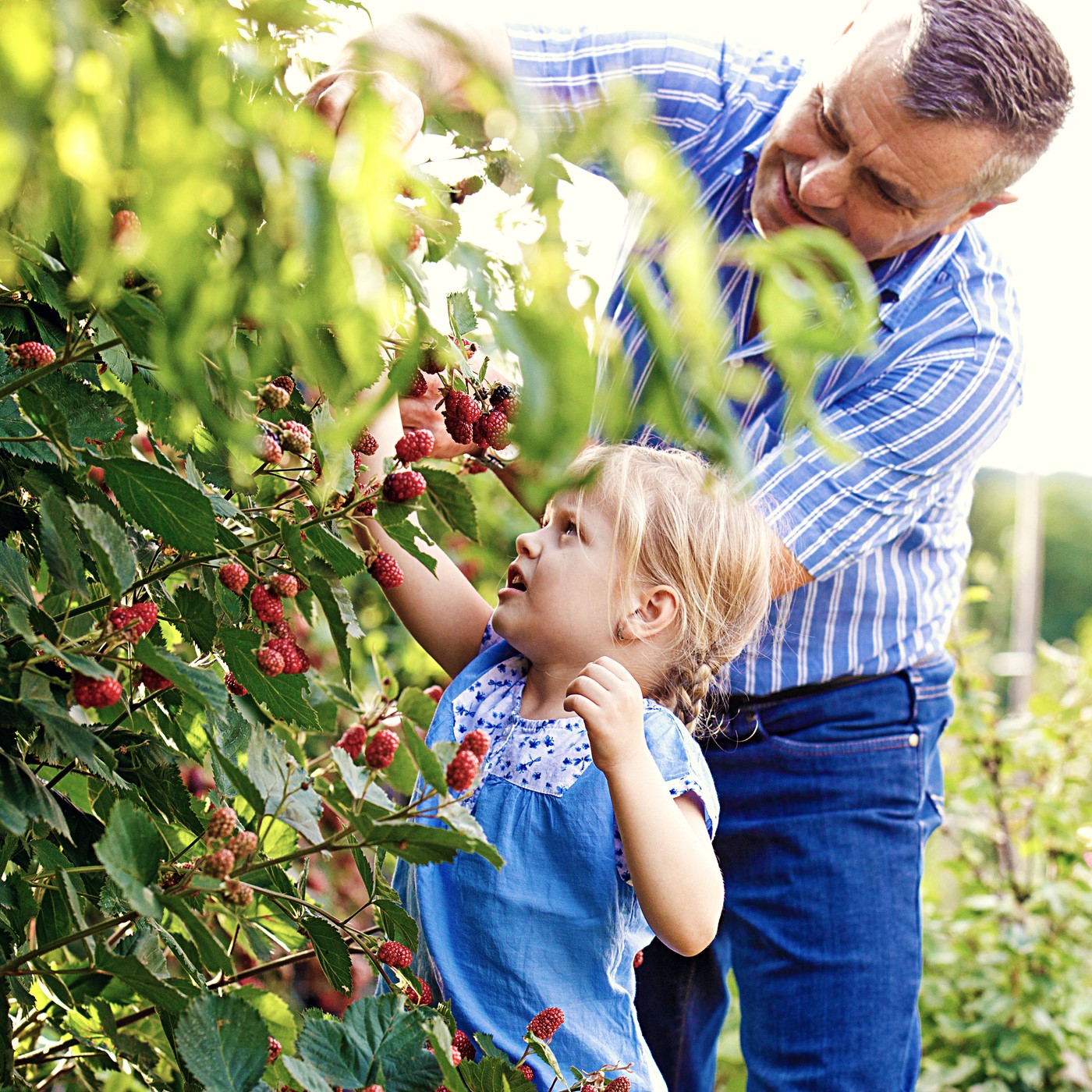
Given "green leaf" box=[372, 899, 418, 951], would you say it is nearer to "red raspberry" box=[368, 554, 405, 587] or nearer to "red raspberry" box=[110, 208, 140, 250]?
"red raspberry" box=[368, 554, 405, 587]

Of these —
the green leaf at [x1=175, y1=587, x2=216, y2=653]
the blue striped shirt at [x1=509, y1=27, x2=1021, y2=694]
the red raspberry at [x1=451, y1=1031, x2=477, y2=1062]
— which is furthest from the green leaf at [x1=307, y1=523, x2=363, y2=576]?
the blue striped shirt at [x1=509, y1=27, x2=1021, y2=694]

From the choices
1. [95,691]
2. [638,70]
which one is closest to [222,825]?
[95,691]

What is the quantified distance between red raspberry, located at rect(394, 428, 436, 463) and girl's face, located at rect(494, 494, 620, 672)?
451mm

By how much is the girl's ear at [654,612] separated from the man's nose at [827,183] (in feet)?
2.22

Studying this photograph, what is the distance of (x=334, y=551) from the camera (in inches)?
38.5

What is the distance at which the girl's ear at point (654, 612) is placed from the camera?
5.14ft

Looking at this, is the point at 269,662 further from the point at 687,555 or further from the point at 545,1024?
the point at 687,555

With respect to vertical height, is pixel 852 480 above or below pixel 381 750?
below

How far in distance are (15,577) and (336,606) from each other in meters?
0.27

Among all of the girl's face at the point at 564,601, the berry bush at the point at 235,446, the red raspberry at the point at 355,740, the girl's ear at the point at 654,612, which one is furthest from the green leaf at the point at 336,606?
the girl's ear at the point at 654,612

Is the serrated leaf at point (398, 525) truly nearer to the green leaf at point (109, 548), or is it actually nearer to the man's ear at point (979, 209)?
the green leaf at point (109, 548)

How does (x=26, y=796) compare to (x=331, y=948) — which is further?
(x=331, y=948)

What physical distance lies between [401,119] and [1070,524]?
2900 centimetres

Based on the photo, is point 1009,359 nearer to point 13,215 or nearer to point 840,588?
point 840,588
